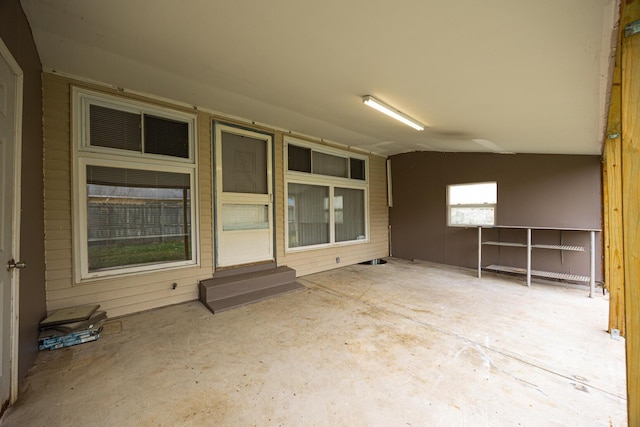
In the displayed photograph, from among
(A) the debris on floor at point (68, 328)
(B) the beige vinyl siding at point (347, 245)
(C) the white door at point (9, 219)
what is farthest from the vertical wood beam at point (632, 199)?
(B) the beige vinyl siding at point (347, 245)

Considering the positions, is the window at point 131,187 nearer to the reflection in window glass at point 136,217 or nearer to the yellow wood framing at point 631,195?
the reflection in window glass at point 136,217

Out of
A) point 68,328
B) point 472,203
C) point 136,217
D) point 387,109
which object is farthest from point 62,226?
point 472,203

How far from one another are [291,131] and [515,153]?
4408 mm

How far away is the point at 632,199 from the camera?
1025 millimetres

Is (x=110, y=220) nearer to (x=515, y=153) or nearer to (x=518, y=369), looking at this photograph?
(x=518, y=369)

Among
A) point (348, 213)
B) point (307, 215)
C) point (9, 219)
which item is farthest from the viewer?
point (348, 213)

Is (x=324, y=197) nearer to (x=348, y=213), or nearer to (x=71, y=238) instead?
(x=348, y=213)

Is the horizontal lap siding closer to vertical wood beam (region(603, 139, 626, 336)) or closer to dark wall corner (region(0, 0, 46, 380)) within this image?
dark wall corner (region(0, 0, 46, 380))

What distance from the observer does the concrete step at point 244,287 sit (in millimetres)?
3520

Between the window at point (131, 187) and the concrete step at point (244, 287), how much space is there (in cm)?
53

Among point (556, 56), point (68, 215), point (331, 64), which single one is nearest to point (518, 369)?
point (556, 56)

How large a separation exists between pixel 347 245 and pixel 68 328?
15.7ft

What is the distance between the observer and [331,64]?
7.75ft

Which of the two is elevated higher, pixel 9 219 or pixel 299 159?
pixel 299 159
